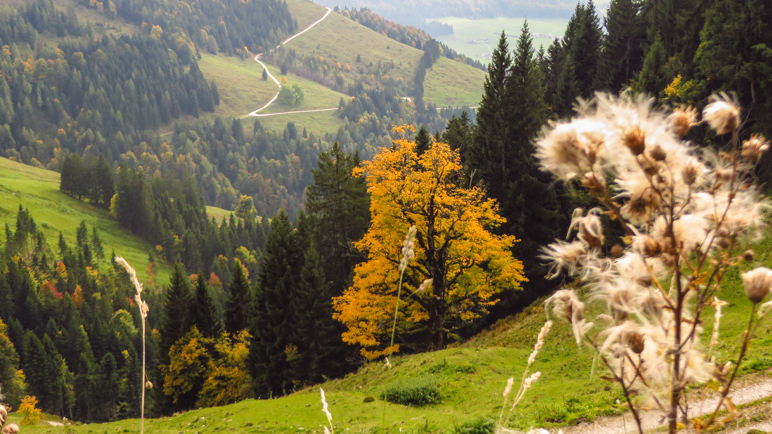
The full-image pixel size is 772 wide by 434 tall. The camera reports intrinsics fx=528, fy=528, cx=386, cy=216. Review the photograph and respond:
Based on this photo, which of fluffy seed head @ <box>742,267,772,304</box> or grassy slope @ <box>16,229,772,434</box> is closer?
fluffy seed head @ <box>742,267,772,304</box>

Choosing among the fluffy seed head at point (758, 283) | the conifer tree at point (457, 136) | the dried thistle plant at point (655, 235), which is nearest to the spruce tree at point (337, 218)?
the conifer tree at point (457, 136)

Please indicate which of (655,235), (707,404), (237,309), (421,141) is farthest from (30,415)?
(655,235)

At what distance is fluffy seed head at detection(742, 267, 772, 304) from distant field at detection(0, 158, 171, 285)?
173 m

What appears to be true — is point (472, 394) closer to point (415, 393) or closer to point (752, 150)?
point (415, 393)

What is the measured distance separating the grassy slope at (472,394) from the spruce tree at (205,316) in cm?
3478

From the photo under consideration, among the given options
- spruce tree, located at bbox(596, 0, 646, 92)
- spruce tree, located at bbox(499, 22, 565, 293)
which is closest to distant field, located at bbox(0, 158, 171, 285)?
spruce tree, located at bbox(596, 0, 646, 92)

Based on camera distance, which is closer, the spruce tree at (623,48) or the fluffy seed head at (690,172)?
the fluffy seed head at (690,172)

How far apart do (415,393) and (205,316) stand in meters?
47.6

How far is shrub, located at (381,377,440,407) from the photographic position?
20391 millimetres

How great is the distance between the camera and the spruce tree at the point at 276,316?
48500 millimetres

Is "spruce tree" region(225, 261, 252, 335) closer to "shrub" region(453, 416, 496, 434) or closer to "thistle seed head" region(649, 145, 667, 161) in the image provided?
"shrub" region(453, 416, 496, 434)

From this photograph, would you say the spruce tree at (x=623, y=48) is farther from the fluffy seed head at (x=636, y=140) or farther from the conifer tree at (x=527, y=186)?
the fluffy seed head at (x=636, y=140)

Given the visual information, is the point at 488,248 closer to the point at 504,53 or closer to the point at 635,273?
the point at 504,53

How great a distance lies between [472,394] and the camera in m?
20.3
